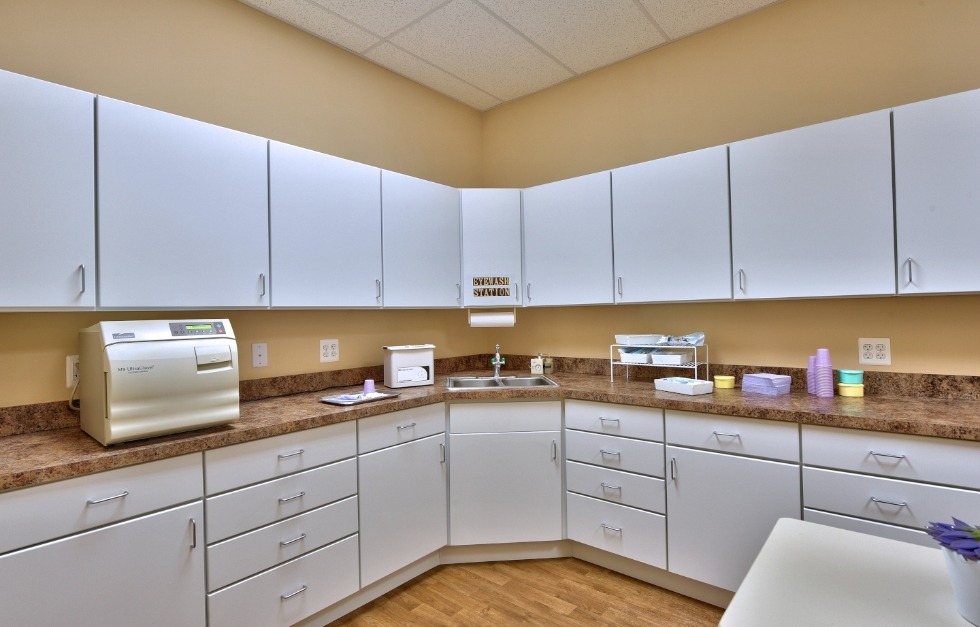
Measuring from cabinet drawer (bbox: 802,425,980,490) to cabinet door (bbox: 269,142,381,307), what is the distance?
6.84ft

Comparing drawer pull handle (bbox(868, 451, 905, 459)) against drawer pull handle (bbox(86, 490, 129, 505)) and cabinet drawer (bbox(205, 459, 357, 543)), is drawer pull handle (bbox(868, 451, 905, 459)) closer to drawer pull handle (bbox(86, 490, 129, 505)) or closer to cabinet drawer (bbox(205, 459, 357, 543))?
cabinet drawer (bbox(205, 459, 357, 543))

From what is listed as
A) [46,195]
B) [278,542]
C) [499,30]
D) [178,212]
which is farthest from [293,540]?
[499,30]

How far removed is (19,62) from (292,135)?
1046 mm

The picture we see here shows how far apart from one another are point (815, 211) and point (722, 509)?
53.5 inches

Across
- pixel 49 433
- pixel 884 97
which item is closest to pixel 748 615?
pixel 49 433

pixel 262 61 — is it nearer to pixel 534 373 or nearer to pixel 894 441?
pixel 534 373

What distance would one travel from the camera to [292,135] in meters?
2.54

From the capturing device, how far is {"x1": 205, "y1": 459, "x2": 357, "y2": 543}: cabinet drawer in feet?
5.44

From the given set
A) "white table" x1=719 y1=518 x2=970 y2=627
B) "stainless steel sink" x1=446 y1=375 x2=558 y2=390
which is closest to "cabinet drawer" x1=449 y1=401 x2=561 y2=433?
"stainless steel sink" x1=446 y1=375 x2=558 y2=390

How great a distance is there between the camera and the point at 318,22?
2494 mm

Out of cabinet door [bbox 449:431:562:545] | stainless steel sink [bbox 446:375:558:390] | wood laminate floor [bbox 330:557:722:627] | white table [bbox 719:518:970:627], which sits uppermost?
stainless steel sink [bbox 446:375:558:390]

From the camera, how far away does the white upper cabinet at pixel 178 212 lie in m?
1.65

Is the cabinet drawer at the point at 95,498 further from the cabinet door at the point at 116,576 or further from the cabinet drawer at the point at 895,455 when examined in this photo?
the cabinet drawer at the point at 895,455

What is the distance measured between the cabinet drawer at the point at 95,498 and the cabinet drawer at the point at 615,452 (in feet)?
5.49
